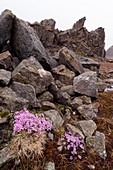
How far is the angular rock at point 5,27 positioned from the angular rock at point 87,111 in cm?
491

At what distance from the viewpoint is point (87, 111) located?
863 cm

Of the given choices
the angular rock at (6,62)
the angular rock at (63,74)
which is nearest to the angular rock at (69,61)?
the angular rock at (63,74)

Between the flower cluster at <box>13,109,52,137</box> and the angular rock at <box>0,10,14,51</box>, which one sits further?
the angular rock at <box>0,10,14,51</box>

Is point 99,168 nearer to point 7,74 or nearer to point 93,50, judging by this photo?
point 7,74

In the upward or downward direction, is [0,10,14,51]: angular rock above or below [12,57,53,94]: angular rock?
above

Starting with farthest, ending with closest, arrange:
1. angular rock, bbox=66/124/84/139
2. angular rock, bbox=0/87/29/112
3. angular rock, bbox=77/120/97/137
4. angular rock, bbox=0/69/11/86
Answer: angular rock, bbox=0/69/11/86 < angular rock, bbox=77/120/97/137 < angular rock, bbox=0/87/29/112 < angular rock, bbox=66/124/84/139

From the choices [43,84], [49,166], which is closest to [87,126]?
[49,166]

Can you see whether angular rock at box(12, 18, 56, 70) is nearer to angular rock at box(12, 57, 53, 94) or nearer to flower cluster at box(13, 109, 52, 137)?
angular rock at box(12, 57, 53, 94)

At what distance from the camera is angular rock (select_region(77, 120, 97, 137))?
292 inches

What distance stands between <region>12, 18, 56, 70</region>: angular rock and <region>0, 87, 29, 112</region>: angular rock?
3837 mm

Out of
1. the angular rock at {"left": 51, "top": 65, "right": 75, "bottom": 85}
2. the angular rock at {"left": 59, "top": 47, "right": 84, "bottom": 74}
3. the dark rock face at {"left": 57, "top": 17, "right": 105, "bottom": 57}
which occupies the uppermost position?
the angular rock at {"left": 59, "top": 47, "right": 84, "bottom": 74}

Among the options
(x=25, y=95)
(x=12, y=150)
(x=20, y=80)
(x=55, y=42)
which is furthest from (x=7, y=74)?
(x=55, y=42)

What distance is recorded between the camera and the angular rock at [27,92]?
7.91m

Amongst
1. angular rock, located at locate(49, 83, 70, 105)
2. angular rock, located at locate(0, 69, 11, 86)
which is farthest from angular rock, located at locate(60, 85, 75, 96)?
angular rock, located at locate(0, 69, 11, 86)
